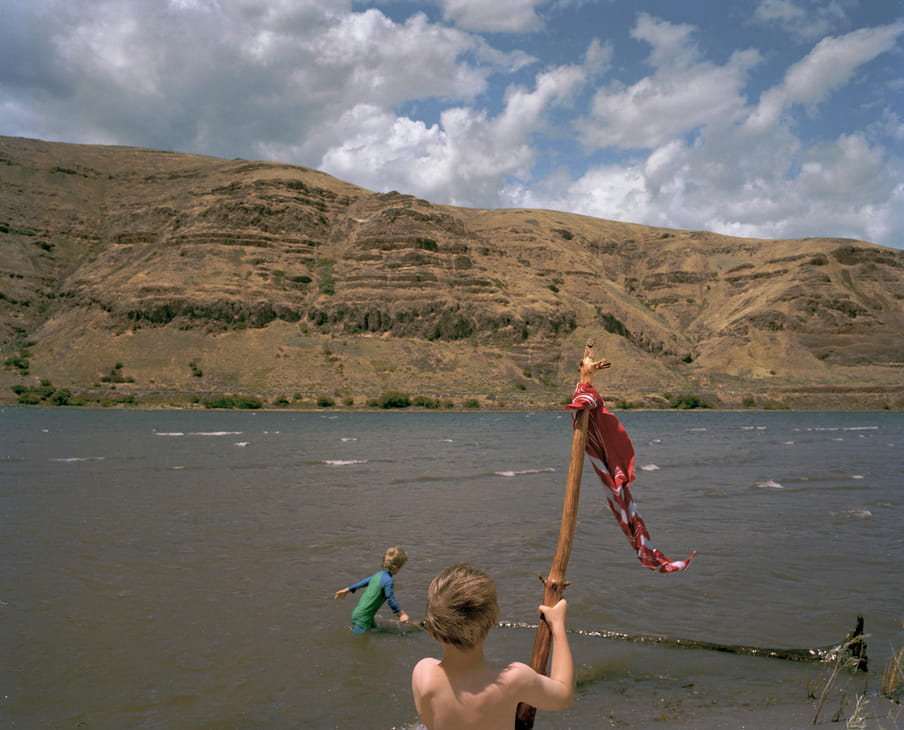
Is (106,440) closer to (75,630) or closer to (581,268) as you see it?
(75,630)

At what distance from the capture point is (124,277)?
117250 mm

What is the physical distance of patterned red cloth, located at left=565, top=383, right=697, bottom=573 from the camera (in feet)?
15.1

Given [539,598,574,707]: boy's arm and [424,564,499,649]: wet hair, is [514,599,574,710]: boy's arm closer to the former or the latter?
[539,598,574,707]: boy's arm

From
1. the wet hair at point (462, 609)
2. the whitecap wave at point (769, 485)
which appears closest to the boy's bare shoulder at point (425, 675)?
the wet hair at point (462, 609)

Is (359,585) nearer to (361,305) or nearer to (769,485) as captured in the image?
(769,485)

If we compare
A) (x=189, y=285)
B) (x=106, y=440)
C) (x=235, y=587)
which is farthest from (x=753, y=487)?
(x=189, y=285)

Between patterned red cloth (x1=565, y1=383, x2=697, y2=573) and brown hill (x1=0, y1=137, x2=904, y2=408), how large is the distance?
87.7 meters

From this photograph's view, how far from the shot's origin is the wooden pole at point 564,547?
12.5 feet

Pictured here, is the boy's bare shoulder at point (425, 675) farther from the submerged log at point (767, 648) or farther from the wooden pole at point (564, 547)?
the submerged log at point (767, 648)

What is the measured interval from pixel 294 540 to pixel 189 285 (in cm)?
10403

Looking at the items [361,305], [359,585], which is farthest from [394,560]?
[361,305]

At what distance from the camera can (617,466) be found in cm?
471

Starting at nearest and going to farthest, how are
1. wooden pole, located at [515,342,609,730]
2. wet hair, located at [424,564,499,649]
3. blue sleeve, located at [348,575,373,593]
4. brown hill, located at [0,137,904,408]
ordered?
1. wet hair, located at [424,564,499,649]
2. wooden pole, located at [515,342,609,730]
3. blue sleeve, located at [348,575,373,593]
4. brown hill, located at [0,137,904,408]

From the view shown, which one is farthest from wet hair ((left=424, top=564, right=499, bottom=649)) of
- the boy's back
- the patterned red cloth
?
the patterned red cloth
